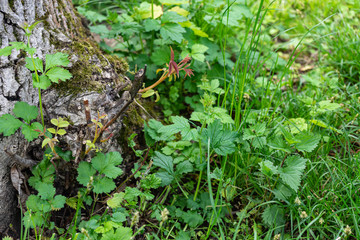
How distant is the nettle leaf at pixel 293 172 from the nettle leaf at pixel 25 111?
1321 millimetres

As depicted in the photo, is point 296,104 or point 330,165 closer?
point 330,165

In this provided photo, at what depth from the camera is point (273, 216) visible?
1.75 metres

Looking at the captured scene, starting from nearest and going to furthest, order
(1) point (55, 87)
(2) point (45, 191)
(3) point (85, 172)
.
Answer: (2) point (45, 191) → (3) point (85, 172) → (1) point (55, 87)

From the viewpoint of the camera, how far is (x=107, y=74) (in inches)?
77.1

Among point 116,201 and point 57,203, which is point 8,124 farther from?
point 116,201

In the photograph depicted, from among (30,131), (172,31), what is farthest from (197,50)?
(30,131)

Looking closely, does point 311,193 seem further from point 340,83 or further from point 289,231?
point 340,83

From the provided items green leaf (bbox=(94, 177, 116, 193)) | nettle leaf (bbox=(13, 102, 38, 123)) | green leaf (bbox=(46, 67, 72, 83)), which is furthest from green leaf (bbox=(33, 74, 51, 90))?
green leaf (bbox=(94, 177, 116, 193))

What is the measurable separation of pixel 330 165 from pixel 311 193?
275mm

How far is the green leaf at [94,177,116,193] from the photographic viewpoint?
1648 millimetres

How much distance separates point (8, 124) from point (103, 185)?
1.85ft

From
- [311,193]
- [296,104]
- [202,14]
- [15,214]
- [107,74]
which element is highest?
[202,14]

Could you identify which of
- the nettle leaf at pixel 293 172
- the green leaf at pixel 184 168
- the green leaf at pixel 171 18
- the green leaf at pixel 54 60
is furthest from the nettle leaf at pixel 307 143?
the green leaf at pixel 54 60

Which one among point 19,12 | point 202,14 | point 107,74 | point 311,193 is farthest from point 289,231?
point 19,12
